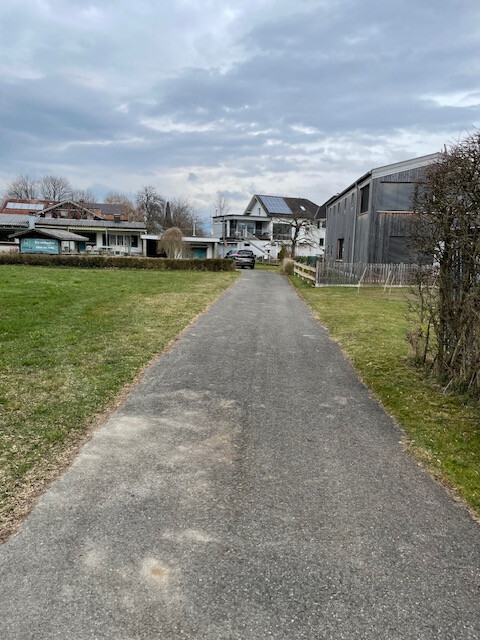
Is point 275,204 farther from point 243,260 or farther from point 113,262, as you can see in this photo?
point 113,262

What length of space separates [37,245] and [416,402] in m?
32.4

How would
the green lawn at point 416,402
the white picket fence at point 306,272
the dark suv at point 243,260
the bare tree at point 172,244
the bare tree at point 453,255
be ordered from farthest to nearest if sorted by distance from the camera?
the bare tree at point 172,244
the dark suv at point 243,260
the white picket fence at point 306,272
the bare tree at point 453,255
the green lawn at point 416,402

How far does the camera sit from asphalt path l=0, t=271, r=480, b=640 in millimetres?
2299

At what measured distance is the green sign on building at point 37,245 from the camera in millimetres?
32869

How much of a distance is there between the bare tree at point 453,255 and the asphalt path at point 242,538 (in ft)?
5.51

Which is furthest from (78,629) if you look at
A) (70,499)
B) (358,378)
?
(358,378)

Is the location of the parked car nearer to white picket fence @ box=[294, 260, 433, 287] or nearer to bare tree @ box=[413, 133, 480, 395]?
white picket fence @ box=[294, 260, 433, 287]

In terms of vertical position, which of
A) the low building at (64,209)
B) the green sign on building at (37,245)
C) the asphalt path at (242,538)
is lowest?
the asphalt path at (242,538)

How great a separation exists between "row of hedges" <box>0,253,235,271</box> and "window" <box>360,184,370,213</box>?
363 inches

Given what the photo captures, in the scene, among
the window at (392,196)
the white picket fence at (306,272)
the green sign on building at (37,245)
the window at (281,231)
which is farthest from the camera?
the window at (281,231)

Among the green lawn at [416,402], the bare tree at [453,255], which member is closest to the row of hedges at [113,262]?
the green lawn at [416,402]

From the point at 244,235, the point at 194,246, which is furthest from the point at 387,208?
the point at 244,235

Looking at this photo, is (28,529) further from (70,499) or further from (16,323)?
(16,323)

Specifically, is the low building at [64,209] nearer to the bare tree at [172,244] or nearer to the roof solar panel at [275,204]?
the roof solar panel at [275,204]
